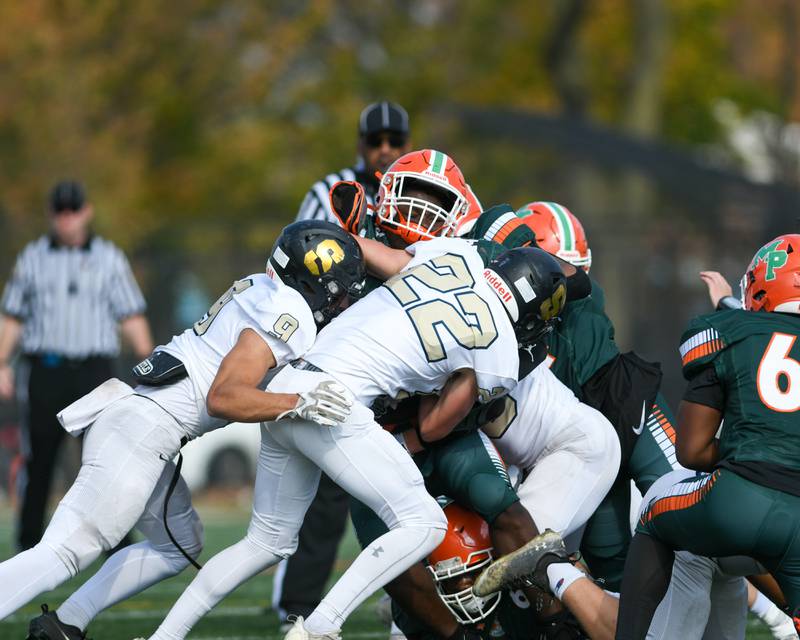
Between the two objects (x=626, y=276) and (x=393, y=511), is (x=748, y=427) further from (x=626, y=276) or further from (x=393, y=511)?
(x=626, y=276)

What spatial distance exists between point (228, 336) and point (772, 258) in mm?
1796

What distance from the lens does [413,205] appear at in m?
5.04

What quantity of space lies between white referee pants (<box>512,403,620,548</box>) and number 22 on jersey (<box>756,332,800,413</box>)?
101 centimetres

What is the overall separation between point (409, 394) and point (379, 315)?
30 cm

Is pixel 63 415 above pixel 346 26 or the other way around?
the other way around

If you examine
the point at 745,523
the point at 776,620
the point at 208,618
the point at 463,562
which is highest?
the point at 745,523

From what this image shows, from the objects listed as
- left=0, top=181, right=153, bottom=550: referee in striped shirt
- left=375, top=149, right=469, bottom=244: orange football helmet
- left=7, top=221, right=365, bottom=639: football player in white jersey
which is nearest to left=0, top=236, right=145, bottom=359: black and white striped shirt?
left=0, top=181, right=153, bottom=550: referee in striped shirt

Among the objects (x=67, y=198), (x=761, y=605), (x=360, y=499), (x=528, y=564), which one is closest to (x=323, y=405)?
(x=360, y=499)

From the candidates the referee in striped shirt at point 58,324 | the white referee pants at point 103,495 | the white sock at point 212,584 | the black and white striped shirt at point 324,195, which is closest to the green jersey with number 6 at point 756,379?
the white sock at point 212,584

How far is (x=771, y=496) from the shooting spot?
3.90m

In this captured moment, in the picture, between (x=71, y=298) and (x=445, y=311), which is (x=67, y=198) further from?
(x=445, y=311)

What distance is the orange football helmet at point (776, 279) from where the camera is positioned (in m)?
4.07

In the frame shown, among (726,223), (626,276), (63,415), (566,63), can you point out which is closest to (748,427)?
(63,415)

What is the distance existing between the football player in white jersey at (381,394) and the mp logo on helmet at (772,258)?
2.57 feet
